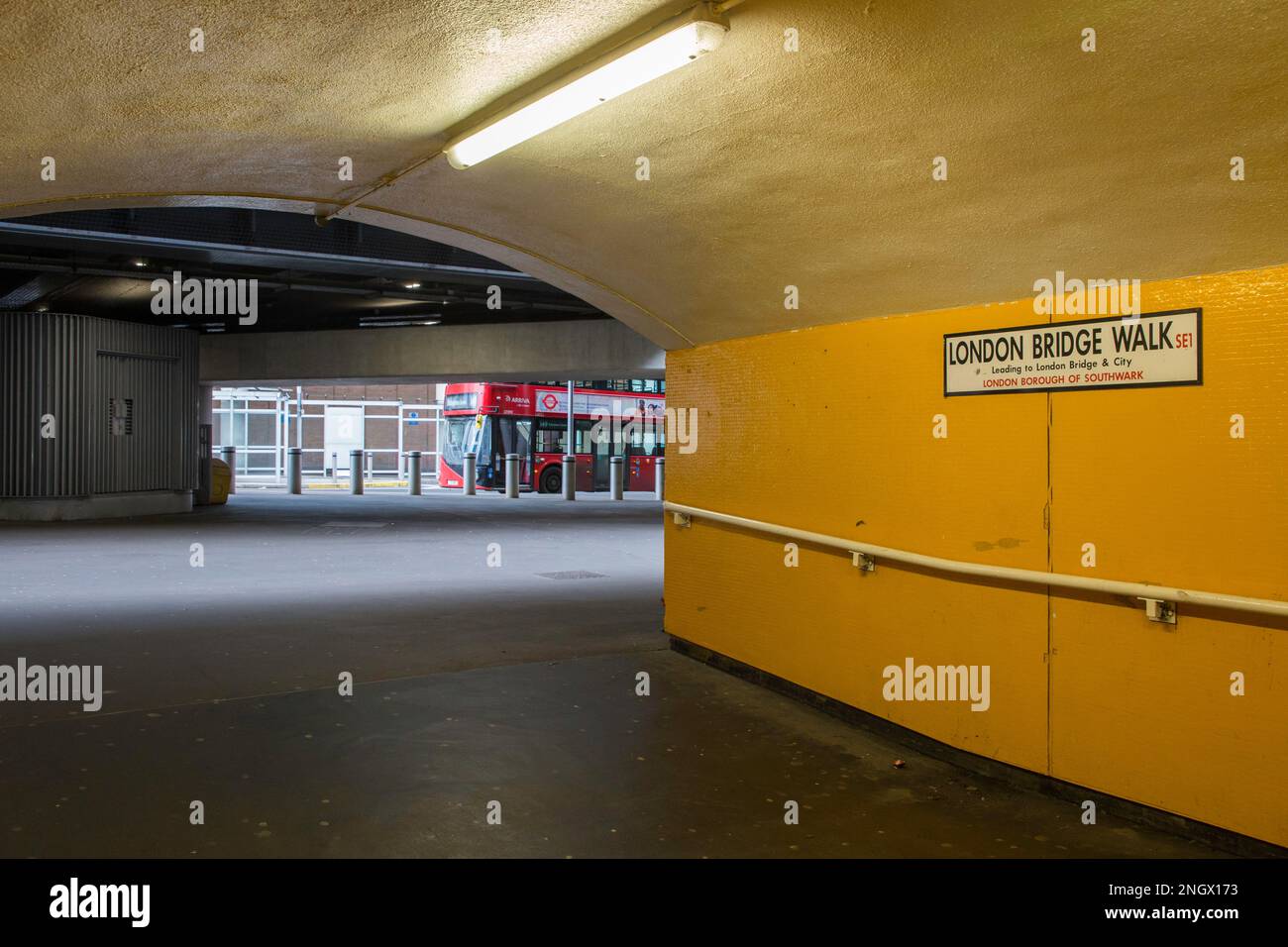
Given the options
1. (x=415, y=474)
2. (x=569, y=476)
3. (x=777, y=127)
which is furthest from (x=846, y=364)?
(x=415, y=474)

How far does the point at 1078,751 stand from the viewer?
4.38m

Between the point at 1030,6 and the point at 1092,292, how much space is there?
172 cm

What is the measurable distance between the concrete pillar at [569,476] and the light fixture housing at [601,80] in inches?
847

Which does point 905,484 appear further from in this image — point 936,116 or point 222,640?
point 222,640

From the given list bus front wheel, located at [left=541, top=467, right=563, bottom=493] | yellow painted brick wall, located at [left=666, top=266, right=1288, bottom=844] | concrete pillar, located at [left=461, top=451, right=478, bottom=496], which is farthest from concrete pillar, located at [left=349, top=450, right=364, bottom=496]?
yellow painted brick wall, located at [left=666, top=266, right=1288, bottom=844]

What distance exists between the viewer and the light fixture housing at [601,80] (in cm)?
333

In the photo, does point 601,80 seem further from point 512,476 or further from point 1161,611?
point 512,476

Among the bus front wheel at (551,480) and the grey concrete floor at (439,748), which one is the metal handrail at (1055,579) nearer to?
the grey concrete floor at (439,748)

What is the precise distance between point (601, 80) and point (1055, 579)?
279cm

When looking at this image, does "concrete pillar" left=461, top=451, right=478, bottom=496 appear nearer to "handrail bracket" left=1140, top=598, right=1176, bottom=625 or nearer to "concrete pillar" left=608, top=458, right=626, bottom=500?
"concrete pillar" left=608, top=458, right=626, bottom=500

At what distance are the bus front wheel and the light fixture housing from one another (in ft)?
81.1

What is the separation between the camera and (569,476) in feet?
87.1

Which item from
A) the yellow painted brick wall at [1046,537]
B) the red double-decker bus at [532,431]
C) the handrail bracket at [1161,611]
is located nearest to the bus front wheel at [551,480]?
the red double-decker bus at [532,431]

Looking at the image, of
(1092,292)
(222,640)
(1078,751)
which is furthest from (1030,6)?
(222,640)
